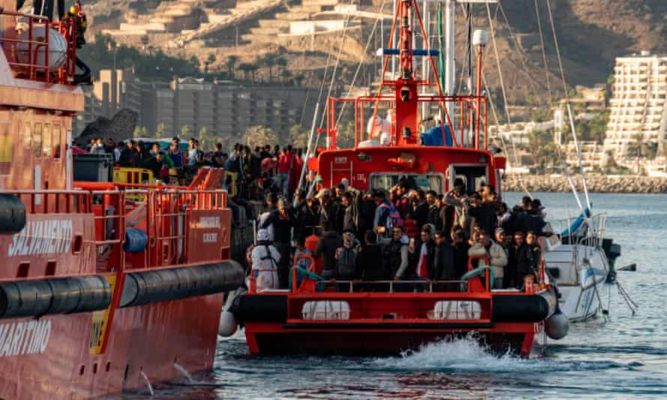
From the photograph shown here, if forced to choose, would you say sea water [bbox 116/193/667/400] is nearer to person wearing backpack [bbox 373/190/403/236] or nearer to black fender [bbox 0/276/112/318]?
person wearing backpack [bbox 373/190/403/236]

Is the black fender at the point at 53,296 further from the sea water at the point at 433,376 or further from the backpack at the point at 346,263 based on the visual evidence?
the backpack at the point at 346,263

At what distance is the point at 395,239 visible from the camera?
94.6ft

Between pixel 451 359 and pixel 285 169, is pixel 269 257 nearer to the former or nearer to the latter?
pixel 451 359

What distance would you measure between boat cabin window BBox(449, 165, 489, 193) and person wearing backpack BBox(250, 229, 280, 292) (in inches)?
186

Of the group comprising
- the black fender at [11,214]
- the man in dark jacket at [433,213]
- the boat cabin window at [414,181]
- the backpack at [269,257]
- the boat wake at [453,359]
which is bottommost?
the boat wake at [453,359]

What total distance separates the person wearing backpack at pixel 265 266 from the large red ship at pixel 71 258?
2602 millimetres

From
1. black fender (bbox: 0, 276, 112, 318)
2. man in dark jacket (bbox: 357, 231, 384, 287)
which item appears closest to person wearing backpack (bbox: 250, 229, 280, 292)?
man in dark jacket (bbox: 357, 231, 384, 287)

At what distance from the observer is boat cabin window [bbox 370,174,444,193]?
33656mm

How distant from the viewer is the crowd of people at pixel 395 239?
28.7 metres

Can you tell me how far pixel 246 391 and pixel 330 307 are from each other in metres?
2.02

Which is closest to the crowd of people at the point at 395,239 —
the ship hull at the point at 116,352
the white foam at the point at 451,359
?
the white foam at the point at 451,359

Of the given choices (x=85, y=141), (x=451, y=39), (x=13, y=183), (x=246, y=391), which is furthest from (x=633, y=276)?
(x=13, y=183)

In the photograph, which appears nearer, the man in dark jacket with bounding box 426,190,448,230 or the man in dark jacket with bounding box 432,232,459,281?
the man in dark jacket with bounding box 432,232,459,281

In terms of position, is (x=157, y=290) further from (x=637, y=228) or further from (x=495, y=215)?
(x=637, y=228)
